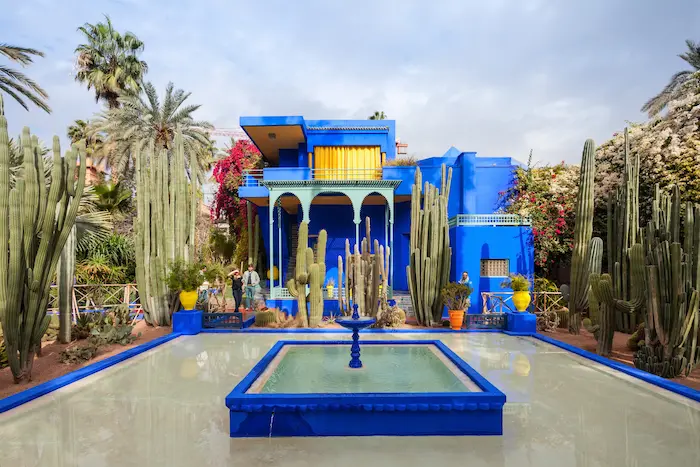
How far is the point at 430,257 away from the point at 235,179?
1172 centimetres

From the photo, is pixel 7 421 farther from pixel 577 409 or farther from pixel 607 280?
pixel 607 280

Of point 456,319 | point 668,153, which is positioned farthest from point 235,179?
point 668,153

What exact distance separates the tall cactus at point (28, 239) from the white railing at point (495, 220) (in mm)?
10823

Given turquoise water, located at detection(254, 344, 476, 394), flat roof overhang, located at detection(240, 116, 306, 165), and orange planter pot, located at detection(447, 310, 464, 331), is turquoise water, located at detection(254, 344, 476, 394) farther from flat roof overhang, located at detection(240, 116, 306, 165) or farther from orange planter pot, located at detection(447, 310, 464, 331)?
flat roof overhang, located at detection(240, 116, 306, 165)

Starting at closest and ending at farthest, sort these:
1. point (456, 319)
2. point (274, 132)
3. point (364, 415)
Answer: point (364, 415) → point (456, 319) → point (274, 132)

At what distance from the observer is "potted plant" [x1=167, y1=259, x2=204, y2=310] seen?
1013 centimetres

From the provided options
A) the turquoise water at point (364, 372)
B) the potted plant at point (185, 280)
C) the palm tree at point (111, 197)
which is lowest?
the turquoise water at point (364, 372)

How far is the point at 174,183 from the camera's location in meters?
10.8

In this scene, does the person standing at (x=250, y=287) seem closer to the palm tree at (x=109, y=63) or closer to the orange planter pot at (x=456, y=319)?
the orange planter pot at (x=456, y=319)

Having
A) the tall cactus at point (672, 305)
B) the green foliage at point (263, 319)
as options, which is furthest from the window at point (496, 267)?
the green foliage at point (263, 319)

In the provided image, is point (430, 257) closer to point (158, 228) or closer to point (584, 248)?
point (584, 248)

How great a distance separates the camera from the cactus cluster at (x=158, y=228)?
10.5 m

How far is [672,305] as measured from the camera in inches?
249

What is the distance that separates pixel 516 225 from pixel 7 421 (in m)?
13.4
